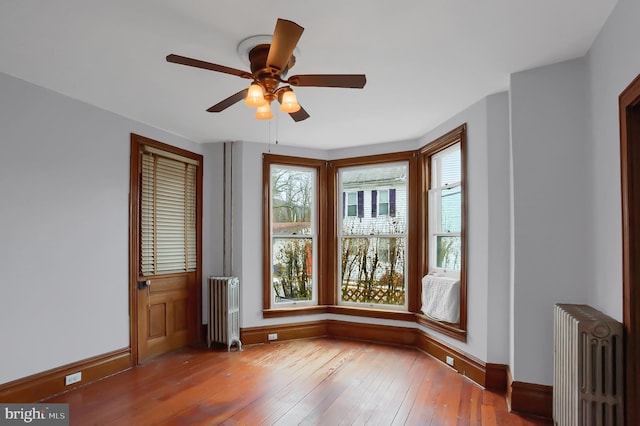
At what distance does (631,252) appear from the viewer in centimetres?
192

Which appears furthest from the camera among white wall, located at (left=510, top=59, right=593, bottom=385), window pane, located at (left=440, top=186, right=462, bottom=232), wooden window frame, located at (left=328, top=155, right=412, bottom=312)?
wooden window frame, located at (left=328, top=155, right=412, bottom=312)

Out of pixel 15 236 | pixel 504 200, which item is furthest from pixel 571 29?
pixel 15 236

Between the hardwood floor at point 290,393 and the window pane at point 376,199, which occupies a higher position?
the window pane at point 376,199

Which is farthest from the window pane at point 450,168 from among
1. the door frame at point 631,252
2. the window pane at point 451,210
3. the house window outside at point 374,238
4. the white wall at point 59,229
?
the white wall at point 59,229

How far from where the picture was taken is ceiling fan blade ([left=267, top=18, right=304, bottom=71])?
5.45ft

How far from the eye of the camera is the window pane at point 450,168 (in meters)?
3.97

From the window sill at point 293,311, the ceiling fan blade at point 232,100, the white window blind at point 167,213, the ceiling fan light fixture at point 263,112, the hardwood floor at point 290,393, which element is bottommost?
the hardwood floor at point 290,393

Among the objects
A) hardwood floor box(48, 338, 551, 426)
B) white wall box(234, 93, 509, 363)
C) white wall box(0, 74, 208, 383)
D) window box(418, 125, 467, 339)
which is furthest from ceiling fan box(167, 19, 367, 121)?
hardwood floor box(48, 338, 551, 426)

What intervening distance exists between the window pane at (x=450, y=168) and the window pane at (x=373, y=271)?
98 cm

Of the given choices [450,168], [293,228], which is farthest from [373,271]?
[450,168]

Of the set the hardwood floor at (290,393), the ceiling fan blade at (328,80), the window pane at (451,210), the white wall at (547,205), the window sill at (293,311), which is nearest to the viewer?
the ceiling fan blade at (328,80)

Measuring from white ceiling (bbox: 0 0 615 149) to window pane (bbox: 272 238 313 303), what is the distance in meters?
2.03

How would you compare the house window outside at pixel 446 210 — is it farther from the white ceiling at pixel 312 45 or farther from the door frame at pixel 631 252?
the door frame at pixel 631 252

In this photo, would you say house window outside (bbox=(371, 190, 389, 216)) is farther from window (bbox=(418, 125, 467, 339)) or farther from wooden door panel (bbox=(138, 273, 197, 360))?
wooden door panel (bbox=(138, 273, 197, 360))
